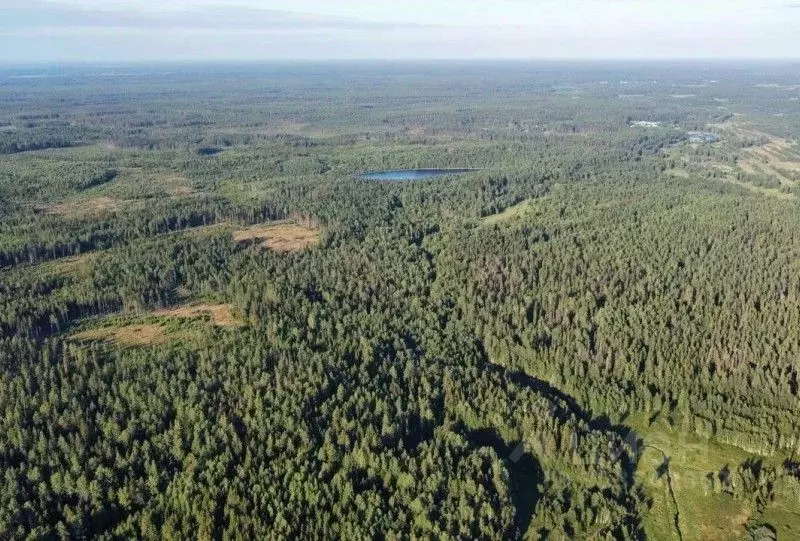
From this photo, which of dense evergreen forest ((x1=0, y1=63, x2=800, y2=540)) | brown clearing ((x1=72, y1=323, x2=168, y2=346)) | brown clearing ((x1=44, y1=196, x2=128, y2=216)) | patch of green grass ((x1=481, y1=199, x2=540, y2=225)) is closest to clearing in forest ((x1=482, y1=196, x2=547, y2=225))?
patch of green grass ((x1=481, y1=199, x2=540, y2=225))

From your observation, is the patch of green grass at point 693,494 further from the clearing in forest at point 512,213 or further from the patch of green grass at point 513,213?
the clearing in forest at point 512,213


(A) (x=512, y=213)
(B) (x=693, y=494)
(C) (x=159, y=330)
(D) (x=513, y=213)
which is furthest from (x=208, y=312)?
(A) (x=512, y=213)

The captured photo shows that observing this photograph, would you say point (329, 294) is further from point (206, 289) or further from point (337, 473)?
point (337, 473)

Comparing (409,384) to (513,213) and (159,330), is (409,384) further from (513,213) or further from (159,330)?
(513,213)

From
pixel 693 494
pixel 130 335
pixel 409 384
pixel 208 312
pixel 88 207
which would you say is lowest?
pixel 693 494

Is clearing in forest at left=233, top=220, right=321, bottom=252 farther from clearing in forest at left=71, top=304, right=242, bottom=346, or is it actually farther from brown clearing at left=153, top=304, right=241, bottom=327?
clearing in forest at left=71, top=304, right=242, bottom=346

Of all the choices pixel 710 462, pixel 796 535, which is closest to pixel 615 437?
pixel 710 462

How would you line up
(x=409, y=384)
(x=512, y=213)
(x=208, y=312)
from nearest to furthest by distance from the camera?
(x=409, y=384), (x=208, y=312), (x=512, y=213)
